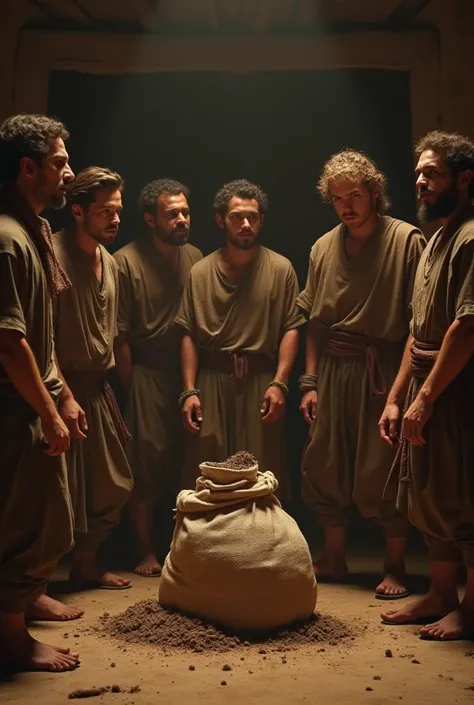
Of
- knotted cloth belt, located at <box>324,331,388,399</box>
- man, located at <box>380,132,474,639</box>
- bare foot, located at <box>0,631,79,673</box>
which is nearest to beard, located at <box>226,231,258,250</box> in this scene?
knotted cloth belt, located at <box>324,331,388,399</box>

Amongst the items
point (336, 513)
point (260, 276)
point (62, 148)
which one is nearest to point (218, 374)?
point (260, 276)

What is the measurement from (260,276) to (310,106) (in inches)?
71.3

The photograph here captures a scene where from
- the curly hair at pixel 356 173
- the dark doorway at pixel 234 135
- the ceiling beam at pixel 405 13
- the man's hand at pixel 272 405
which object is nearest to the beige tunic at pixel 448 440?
the curly hair at pixel 356 173

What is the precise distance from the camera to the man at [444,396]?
430cm

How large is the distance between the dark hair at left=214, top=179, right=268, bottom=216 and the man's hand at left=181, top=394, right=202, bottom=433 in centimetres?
118

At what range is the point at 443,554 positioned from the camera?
15.1 ft

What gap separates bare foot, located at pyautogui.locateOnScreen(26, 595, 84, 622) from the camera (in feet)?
15.8

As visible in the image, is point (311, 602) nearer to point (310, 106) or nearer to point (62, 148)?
point (62, 148)

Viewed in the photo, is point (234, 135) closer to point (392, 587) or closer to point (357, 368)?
point (357, 368)

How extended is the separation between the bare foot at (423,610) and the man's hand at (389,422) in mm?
788

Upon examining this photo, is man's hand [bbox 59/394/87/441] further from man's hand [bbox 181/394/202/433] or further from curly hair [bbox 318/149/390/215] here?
curly hair [bbox 318/149/390/215]

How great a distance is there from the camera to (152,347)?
6223 mm

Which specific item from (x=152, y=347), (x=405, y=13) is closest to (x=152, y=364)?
(x=152, y=347)

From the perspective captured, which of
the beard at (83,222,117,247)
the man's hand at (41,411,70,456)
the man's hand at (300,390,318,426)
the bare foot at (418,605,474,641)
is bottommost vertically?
the bare foot at (418,605,474,641)
